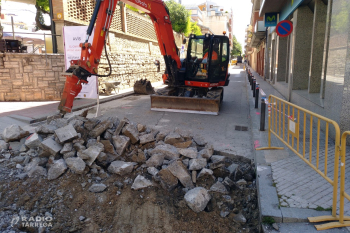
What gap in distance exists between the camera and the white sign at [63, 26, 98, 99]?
32.4 feet

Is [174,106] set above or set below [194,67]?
below

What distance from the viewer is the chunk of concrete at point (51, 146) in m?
4.77

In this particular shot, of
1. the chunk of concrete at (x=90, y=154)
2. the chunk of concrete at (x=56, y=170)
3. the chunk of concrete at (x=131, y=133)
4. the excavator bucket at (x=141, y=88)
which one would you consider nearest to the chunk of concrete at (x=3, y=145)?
the chunk of concrete at (x=56, y=170)

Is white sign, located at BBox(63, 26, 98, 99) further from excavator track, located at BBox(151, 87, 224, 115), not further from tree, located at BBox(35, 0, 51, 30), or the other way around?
tree, located at BBox(35, 0, 51, 30)

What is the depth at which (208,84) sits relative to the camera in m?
10.1

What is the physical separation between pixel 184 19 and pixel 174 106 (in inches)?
994

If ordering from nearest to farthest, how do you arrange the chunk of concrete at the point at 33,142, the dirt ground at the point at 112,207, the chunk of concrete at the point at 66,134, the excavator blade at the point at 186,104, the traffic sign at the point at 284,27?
the dirt ground at the point at 112,207 → the chunk of concrete at the point at 66,134 → the chunk of concrete at the point at 33,142 → the excavator blade at the point at 186,104 → the traffic sign at the point at 284,27

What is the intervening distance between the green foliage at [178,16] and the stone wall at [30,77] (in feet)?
72.0

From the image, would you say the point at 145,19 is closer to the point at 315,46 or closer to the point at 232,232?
the point at 315,46

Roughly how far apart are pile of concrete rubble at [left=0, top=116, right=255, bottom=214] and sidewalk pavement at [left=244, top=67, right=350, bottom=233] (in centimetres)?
35

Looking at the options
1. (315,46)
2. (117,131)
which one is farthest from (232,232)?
(315,46)

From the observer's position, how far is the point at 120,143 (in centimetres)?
510

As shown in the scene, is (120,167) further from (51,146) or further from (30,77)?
(30,77)

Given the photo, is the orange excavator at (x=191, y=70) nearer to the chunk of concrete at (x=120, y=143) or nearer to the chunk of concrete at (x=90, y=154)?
the chunk of concrete at (x=120, y=143)
